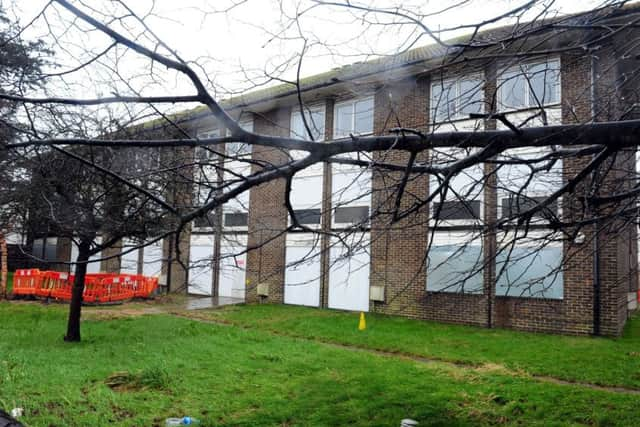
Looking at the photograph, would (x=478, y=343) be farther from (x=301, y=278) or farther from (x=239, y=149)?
(x=239, y=149)

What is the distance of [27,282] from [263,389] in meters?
14.4

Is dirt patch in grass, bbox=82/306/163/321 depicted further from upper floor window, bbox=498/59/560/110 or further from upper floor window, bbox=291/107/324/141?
upper floor window, bbox=498/59/560/110

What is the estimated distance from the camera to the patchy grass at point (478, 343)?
7.63 metres

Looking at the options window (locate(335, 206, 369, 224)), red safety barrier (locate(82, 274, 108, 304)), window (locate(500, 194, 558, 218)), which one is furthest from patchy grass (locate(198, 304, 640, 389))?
red safety barrier (locate(82, 274, 108, 304))

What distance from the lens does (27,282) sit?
16922mm

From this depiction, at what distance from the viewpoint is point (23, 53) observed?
3.43m

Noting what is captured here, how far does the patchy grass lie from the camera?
25.0ft

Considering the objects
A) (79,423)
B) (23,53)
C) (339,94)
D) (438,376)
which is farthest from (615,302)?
(23,53)

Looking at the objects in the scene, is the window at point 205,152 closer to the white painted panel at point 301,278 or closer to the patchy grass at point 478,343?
the patchy grass at point 478,343

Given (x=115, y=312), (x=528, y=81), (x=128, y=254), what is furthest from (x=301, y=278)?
(x=528, y=81)

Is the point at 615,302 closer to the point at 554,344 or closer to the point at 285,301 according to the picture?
the point at 554,344

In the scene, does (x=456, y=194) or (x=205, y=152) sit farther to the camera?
(x=205, y=152)

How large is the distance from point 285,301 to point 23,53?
14.4m

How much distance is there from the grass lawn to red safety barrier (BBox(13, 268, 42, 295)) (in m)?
8.32
